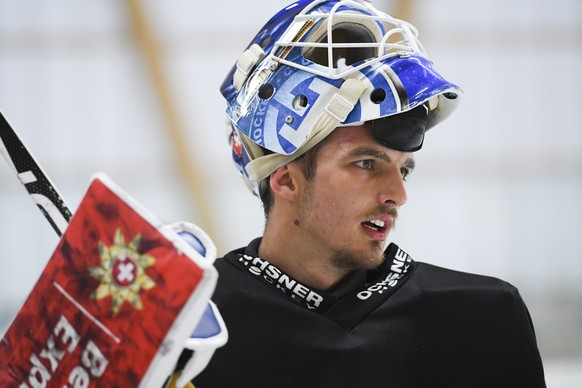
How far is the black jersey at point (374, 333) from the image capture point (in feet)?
4.61

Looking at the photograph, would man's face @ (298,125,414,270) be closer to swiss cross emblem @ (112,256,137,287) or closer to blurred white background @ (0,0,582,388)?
swiss cross emblem @ (112,256,137,287)

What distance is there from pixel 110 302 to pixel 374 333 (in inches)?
20.2

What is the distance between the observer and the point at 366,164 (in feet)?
4.80

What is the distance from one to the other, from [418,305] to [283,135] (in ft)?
1.11

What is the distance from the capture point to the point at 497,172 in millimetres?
2967

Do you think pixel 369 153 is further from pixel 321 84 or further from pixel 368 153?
pixel 321 84

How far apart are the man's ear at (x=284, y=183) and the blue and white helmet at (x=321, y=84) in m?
0.01

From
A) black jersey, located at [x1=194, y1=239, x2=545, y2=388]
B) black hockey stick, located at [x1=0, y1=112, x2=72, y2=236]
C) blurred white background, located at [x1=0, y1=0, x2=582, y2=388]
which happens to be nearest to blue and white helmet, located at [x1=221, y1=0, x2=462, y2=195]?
black jersey, located at [x1=194, y1=239, x2=545, y2=388]

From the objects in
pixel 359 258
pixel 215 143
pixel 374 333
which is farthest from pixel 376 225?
pixel 215 143

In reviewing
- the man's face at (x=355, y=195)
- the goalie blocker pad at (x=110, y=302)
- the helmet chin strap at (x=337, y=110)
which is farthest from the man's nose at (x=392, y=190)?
the goalie blocker pad at (x=110, y=302)

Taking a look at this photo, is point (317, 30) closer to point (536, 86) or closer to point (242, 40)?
point (242, 40)

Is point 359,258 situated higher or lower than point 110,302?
higher

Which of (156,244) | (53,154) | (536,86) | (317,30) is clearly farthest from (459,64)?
(156,244)

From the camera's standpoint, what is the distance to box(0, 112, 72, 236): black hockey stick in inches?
50.4
